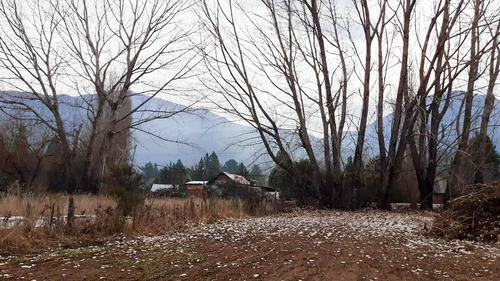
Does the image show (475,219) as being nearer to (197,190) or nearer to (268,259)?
(268,259)

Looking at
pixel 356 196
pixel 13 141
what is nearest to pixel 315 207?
pixel 356 196

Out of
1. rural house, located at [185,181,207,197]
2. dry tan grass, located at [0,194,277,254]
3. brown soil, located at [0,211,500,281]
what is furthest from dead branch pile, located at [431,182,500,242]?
rural house, located at [185,181,207,197]

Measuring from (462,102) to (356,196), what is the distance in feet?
17.3

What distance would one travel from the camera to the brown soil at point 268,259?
3.98 metres

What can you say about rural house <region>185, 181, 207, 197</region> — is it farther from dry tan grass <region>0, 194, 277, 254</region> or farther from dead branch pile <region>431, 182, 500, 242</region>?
dead branch pile <region>431, 182, 500, 242</region>

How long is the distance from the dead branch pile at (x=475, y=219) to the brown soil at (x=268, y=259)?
1.27 feet

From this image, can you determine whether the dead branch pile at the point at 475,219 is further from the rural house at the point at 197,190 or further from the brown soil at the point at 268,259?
the rural house at the point at 197,190

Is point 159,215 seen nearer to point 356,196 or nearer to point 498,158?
point 356,196

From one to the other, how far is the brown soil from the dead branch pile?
0.39 meters

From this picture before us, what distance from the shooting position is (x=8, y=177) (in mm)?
21359

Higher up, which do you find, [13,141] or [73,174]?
[13,141]

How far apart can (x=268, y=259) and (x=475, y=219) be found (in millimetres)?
3905

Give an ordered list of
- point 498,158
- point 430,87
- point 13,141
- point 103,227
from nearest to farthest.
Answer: point 103,227 < point 430,87 < point 13,141 < point 498,158

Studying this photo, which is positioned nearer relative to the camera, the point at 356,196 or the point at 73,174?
the point at 356,196
